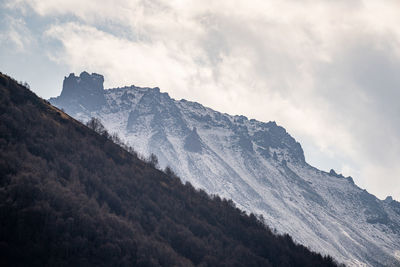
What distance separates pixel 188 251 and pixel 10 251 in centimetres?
6606

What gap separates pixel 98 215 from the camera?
10300 centimetres

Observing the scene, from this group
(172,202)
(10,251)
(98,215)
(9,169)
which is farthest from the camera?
(172,202)

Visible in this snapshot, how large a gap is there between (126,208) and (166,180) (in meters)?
Result: 50.4

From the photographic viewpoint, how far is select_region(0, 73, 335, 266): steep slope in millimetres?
Answer: 83500

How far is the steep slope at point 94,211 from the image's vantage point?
274ft

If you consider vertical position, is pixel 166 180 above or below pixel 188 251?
above

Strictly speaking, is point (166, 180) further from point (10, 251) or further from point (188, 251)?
point (10, 251)

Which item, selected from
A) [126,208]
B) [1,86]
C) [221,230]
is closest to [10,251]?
[126,208]

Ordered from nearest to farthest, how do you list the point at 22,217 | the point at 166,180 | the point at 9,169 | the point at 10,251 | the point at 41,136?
the point at 10,251 → the point at 22,217 → the point at 9,169 → the point at 41,136 → the point at 166,180

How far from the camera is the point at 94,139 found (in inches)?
6171

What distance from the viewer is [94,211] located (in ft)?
343

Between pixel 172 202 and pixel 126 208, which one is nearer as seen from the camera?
pixel 126 208

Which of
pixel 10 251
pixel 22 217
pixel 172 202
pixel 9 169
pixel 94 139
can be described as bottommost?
pixel 10 251

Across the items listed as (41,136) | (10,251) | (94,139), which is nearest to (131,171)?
(94,139)
